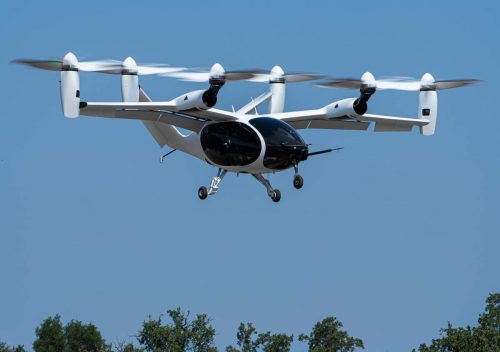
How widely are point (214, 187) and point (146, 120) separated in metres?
3.92

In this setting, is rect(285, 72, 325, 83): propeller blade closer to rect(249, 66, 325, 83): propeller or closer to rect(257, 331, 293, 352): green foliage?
rect(249, 66, 325, 83): propeller

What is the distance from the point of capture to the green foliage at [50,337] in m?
117

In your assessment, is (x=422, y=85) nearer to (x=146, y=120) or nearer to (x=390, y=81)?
(x=390, y=81)

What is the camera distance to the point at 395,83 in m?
65.8

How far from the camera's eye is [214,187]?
64.2m

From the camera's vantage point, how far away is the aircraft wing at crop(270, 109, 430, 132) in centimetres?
6619

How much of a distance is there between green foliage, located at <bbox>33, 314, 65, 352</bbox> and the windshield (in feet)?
187

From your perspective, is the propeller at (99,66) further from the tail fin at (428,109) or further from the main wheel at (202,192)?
the tail fin at (428,109)

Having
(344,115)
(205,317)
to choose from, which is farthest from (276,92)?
(205,317)

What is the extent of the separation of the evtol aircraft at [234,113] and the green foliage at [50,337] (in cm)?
5167

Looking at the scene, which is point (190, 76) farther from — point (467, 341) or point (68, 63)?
point (467, 341)

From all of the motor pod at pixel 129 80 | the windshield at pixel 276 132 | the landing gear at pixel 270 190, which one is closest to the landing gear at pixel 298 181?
the windshield at pixel 276 132

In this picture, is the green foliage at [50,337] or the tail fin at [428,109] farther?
the green foliage at [50,337]

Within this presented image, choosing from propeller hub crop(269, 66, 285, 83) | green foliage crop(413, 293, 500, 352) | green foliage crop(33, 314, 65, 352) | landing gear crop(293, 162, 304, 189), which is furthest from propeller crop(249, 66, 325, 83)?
green foliage crop(33, 314, 65, 352)
